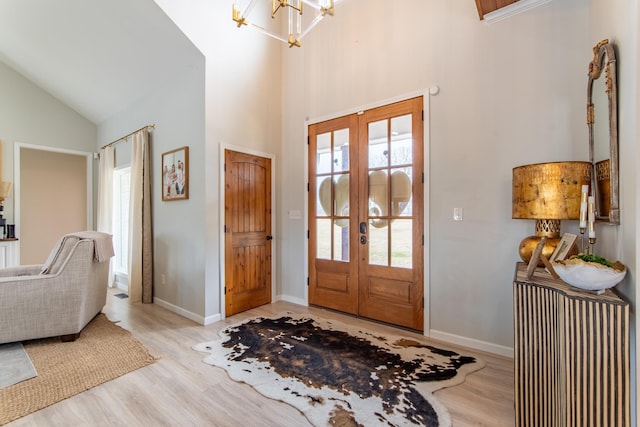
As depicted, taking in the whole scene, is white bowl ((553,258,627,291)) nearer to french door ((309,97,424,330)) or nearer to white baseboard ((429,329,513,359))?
white baseboard ((429,329,513,359))

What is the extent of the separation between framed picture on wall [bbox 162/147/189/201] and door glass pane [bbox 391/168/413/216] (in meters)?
2.38

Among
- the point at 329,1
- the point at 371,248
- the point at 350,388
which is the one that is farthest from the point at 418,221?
the point at 329,1

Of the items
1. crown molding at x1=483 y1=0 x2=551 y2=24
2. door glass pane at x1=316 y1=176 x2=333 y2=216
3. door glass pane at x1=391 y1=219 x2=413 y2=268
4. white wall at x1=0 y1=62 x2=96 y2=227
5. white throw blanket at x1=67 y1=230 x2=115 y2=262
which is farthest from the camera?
white wall at x1=0 y1=62 x2=96 y2=227

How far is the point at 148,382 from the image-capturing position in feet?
6.75

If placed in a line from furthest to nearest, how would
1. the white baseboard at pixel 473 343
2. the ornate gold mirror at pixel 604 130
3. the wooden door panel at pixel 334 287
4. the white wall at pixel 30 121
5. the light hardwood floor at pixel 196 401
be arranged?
the white wall at pixel 30 121 → the wooden door panel at pixel 334 287 → the white baseboard at pixel 473 343 → the light hardwood floor at pixel 196 401 → the ornate gold mirror at pixel 604 130

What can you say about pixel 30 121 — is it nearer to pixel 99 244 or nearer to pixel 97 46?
pixel 97 46

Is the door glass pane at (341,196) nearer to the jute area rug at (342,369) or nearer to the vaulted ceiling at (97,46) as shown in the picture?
the jute area rug at (342,369)

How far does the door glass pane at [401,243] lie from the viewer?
2994mm

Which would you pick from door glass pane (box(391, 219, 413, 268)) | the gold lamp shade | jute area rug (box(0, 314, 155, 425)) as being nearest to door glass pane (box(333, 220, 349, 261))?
door glass pane (box(391, 219, 413, 268))

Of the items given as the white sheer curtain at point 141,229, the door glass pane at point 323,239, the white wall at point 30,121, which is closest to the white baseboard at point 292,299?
the door glass pane at point 323,239

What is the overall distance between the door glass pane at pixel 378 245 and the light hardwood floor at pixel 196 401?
1162 millimetres

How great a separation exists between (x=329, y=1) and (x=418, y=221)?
202 cm

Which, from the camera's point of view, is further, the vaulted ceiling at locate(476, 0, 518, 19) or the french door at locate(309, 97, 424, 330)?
the french door at locate(309, 97, 424, 330)

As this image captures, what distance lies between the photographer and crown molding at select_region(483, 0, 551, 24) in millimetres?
2305
